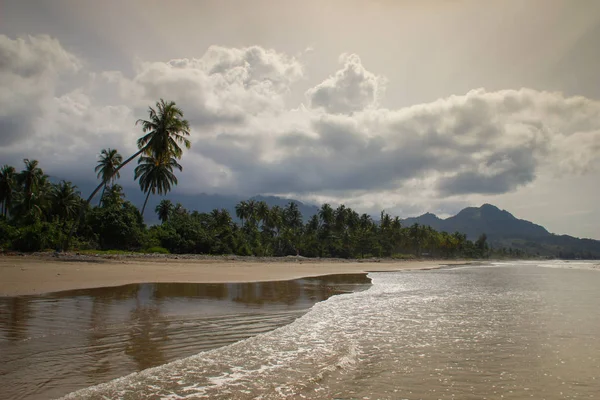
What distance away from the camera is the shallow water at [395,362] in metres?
4.69

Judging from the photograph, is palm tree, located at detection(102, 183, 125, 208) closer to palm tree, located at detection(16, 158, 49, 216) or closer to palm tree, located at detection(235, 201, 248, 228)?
palm tree, located at detection(16, 158, 49, 216)

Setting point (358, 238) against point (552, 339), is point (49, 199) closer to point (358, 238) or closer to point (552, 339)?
point (552, 339)

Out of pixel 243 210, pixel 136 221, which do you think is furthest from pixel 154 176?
pixel 243 210

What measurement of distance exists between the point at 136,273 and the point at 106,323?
511 inches

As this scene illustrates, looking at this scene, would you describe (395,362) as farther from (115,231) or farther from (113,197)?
(113,197)

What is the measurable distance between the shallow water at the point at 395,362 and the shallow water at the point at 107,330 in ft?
1.55

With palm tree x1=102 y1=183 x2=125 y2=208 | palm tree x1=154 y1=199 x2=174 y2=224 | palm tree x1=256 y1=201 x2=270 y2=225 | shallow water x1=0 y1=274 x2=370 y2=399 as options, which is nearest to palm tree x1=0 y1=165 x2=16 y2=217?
palm tree x1=102 y1=183 x2=125 y2=208

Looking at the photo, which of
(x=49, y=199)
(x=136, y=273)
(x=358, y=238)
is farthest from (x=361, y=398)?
(x=358, y=238)

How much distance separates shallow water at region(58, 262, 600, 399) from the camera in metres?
4.69

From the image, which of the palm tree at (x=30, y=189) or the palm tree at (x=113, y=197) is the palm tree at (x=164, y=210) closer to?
the palm tree at (x=113, y=197)

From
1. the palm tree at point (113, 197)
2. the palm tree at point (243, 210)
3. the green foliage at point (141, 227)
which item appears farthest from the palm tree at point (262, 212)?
the palm tree at point (113, 197)

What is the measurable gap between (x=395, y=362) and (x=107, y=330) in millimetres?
5624

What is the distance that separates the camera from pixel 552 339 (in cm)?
770

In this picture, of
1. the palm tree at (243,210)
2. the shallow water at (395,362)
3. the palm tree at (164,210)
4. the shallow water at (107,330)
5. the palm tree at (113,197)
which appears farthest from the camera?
the palm tree at (243,210)
